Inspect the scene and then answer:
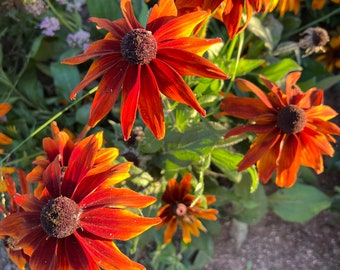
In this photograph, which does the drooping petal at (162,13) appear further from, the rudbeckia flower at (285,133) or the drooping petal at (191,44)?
the rudbeckia flower at (285,133)

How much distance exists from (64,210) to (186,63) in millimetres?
337

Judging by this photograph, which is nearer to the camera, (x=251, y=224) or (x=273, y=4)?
(x=273, y=4)

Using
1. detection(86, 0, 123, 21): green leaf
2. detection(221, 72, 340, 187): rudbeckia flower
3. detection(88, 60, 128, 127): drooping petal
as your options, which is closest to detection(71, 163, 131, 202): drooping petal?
detection(88, 60, 128, 127): drooping petal

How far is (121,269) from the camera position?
3.13 ft

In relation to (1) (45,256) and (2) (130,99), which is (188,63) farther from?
(1) (45,256)

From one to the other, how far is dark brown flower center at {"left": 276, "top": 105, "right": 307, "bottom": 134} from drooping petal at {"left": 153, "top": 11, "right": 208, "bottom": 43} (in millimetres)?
353

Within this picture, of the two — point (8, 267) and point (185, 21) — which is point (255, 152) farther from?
point (8, 267)

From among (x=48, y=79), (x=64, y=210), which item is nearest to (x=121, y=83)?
(x=64, y=210)

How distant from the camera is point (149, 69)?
100 centimetres

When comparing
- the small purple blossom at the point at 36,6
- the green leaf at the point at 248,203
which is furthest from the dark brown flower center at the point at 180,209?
the small purple blossom at the point at 36,6

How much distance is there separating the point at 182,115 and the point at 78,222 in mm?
565

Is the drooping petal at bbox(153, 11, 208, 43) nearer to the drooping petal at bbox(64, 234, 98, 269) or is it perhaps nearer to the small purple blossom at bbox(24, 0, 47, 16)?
the drooping petal at bbox(64, 234, 98, 269)

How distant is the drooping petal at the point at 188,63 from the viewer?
37.5 inches

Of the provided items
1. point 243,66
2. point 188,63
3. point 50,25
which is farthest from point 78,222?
point 50,25
